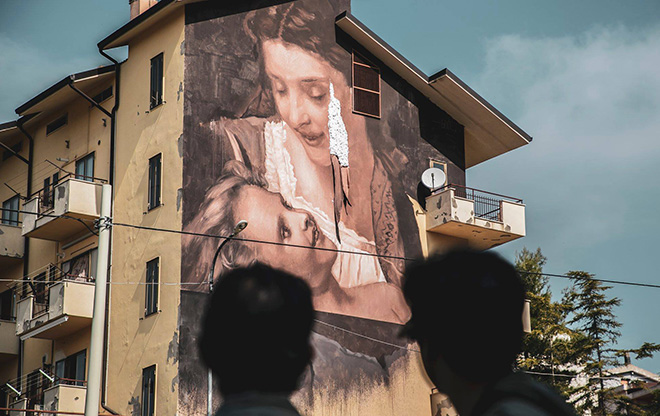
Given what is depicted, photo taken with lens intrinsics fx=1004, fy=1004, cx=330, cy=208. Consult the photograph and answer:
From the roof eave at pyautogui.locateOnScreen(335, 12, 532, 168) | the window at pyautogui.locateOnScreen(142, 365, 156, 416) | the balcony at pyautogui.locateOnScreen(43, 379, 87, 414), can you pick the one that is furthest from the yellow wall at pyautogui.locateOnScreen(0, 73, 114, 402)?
the roof eave at pyautogui.locateOnScreen(335, 12, 532, 168)

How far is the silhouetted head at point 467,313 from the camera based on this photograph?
427 cm

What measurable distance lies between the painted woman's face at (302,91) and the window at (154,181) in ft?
13.9

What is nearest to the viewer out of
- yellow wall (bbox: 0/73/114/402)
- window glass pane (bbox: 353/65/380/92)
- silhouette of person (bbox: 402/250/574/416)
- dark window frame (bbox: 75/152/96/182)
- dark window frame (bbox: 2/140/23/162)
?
silhouette of person (bbox: 402/250/574/416)

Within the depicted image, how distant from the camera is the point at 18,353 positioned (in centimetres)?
3544

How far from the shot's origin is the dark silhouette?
4316 mm

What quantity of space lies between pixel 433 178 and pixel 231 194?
26.3 feet

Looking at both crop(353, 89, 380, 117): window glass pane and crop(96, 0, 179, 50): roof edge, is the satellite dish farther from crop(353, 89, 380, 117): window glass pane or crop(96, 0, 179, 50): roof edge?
crop(96, 0, 179, 50): roof edge

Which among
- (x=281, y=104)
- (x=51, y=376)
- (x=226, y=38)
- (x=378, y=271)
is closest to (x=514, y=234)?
(x=378, y=271)

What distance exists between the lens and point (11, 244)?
1443 inches

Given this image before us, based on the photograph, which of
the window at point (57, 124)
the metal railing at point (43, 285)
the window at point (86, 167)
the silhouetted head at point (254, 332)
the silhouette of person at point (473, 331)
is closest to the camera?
the silhouette of person at point (473, 331)

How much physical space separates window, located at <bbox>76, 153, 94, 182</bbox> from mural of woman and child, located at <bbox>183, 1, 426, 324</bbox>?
5.69 meters

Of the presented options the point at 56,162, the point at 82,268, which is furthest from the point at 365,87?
the point at 56,162

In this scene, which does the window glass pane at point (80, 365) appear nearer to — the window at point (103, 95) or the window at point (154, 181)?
the window at point (154, 181)

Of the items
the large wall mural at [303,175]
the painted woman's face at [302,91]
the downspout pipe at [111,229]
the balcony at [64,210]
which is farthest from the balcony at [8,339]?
the painted woman's face at [302,91]
